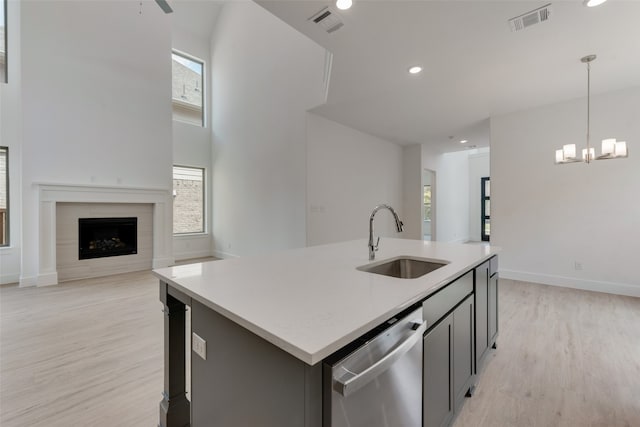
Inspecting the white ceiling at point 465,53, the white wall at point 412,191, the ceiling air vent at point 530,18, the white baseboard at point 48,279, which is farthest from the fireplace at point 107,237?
the ceiling air vent at point 530,18

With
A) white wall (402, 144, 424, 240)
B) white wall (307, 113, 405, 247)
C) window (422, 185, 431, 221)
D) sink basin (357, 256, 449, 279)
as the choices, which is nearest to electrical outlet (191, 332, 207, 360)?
sink basin (357, 256, 449, 279)

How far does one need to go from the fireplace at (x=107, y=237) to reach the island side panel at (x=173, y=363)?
15.3 ft

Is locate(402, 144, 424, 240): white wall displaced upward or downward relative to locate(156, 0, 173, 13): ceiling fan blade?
downward

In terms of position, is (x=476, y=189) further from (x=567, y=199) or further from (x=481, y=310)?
(x=481, y=310)

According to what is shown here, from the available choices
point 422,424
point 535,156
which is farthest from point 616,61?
point 422,424

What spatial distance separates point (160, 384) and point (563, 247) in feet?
17.5

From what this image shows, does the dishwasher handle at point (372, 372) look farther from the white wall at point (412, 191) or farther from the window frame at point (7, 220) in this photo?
the window frame at point (7, 220)

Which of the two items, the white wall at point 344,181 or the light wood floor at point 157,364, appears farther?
the white wall at point 344,181

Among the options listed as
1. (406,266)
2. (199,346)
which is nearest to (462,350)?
(406,266)

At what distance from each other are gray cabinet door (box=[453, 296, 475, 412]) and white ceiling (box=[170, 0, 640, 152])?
2.19m

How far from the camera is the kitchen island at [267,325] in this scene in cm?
78

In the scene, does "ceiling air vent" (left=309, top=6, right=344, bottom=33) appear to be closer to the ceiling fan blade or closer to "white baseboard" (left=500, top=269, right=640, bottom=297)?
the ceiling fan blade

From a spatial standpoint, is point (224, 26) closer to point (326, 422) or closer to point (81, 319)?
point (81, 319)

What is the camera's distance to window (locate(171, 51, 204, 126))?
22.0ft
